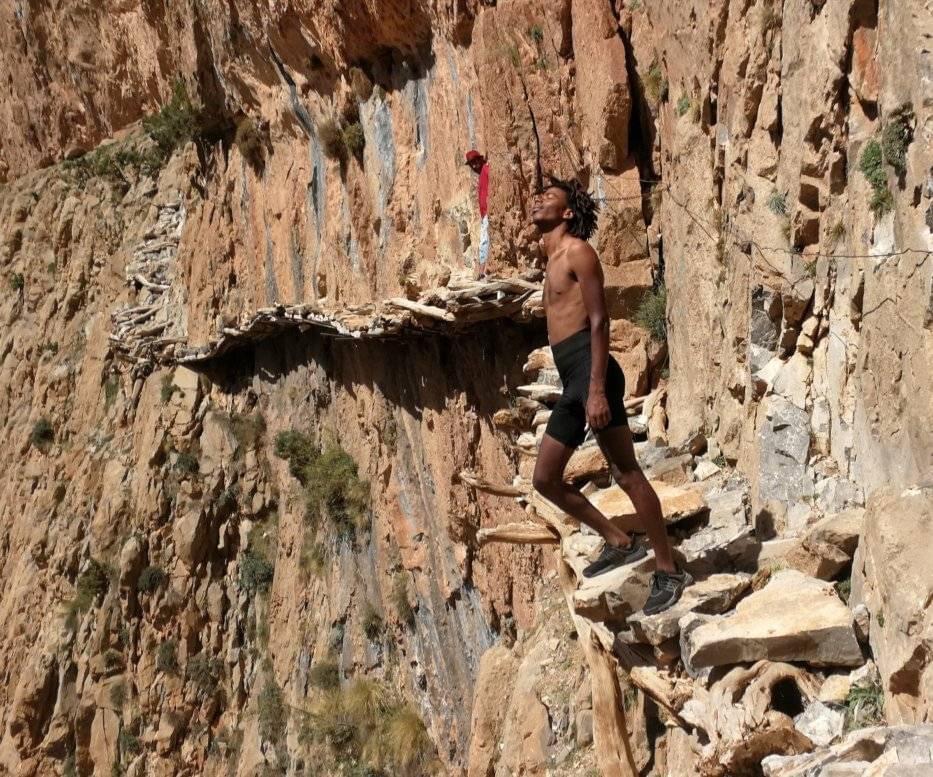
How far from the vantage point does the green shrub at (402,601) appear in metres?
11.7

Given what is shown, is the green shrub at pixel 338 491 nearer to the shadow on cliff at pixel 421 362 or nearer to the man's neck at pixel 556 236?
the shadow on cliff at pixel 421 362

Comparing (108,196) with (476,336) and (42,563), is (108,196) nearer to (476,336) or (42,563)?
(42,563)

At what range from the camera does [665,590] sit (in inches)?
157

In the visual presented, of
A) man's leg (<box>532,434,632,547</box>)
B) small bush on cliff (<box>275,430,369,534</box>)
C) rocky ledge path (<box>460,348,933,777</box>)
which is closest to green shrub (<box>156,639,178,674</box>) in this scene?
small bush on cliff (<box>275,430,369,534</box>)

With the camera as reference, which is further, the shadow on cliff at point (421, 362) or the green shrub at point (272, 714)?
the green shrub at point (272, 714)

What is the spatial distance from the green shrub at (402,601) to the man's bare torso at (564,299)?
772cm

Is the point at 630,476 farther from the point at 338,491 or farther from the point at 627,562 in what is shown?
the point at 338,491

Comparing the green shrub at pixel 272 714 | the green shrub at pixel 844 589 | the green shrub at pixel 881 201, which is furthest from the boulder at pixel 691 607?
the green shrub at pixel 272 714

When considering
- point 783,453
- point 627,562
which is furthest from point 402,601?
point 783,453

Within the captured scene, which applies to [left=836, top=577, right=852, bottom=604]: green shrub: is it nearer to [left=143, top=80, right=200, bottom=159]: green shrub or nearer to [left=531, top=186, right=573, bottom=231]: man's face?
[left=531, top=186, right=573, bottom=231]: man's face

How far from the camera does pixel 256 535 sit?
1469cm

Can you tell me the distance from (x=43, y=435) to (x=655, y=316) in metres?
14.0

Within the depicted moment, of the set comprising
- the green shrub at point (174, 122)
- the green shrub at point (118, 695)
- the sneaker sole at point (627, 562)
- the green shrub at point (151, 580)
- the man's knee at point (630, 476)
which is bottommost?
the green shrub at point (118, 695)

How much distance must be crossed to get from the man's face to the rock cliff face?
1087 mm
